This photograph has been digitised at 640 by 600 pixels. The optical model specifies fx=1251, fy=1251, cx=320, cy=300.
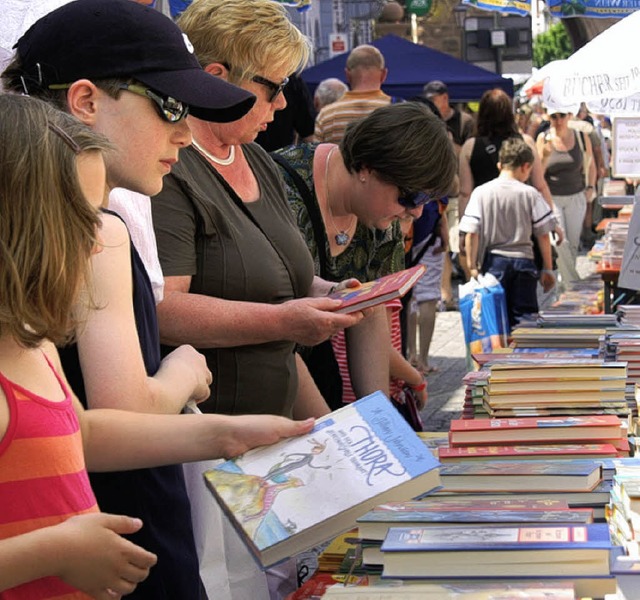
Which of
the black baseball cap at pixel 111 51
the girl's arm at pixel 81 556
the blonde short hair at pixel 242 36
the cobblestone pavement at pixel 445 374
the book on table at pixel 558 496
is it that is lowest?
the cobblestone pavement at pixel 445 374

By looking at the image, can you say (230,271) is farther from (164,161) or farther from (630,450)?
(630,450)

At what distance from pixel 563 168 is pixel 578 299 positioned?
531 cm

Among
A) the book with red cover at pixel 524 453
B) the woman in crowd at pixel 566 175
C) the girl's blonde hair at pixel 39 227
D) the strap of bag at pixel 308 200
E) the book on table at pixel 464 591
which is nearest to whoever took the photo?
the girl's blonde hair at pixel 39 227

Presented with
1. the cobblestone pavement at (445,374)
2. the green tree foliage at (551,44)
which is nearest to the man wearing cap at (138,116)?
the cobblestone pavement at (445,374)

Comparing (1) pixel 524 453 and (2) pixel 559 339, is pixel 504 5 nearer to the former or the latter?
(2) pixel 559 339

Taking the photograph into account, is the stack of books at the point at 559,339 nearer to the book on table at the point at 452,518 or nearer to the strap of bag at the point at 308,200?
the strap of bag at the point at 308,200

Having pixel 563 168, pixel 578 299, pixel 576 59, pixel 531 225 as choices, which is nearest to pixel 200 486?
pixel 578 299

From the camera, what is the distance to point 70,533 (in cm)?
156

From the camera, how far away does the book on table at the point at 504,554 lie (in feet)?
6.03

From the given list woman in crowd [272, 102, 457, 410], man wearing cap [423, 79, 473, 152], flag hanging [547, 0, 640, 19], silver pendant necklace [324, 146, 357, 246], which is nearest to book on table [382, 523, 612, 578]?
woman in crowd [272, 102, 457, 410]

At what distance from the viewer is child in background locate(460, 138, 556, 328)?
24.6ft

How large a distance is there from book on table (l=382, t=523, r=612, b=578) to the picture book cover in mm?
798

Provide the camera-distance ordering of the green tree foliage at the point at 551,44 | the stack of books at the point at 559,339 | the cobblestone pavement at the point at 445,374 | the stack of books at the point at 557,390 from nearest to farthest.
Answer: the stack of books at the point at 557,390 → the stack of books at the point at 559,339 → the cobblestone pavement at the point at 445,374 → the green tree foliage at the point at 551,44

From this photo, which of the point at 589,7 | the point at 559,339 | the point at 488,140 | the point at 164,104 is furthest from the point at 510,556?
the point at 589,7
